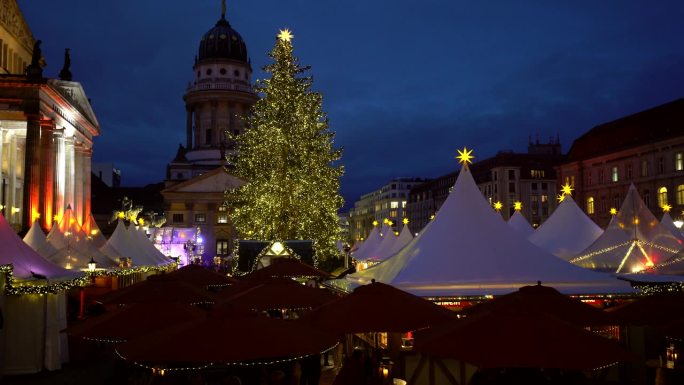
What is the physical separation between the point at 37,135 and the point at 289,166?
42.9ft

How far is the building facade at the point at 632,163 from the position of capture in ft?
185

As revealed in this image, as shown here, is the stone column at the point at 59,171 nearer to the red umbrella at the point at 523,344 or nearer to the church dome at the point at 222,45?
the red umbrella at the point at 523,344

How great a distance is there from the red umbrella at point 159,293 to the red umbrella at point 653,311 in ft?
27.1

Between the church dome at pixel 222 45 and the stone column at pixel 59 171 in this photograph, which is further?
the church dome at pixel 222 45

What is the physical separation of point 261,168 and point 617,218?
18.9 metres

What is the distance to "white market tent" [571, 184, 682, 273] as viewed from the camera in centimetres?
2180

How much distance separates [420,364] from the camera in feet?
41.2

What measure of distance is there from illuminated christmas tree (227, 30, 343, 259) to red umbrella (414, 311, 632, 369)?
28.2 metres

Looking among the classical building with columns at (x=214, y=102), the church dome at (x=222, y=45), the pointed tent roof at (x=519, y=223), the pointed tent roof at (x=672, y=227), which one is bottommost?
the pointed tent roof at (x=672, y=227)

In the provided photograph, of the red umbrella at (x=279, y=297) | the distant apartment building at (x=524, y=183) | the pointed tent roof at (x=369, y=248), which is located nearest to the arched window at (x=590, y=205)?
the distant apartment building at (x=524, y=183)

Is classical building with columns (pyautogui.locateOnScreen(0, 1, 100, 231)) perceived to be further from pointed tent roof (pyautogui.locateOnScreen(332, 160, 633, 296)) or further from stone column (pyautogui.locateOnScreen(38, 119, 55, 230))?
pointed tent roof (pyautogui.locateOnScreen(332, 160, 633, 296))

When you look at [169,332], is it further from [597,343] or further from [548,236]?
[548,236]

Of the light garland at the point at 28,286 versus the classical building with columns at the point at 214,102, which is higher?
the classical building with columns at the point at 214,102

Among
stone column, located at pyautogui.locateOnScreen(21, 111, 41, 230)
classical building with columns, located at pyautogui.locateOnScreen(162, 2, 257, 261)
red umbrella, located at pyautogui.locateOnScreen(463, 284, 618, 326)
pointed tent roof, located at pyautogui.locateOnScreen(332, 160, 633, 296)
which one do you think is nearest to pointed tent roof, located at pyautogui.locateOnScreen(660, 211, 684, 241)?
pointed tent roof, located at pyautogui.locateOnScreen(332, 160, 633, 296)
